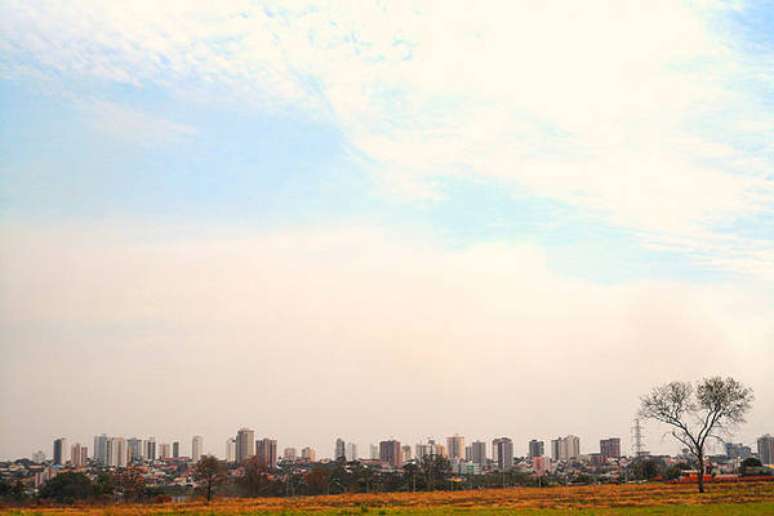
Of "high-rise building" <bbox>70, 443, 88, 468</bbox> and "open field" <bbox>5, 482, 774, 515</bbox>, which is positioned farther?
"high-rise building" <bbox>70, 443, 88, 468</bbox>

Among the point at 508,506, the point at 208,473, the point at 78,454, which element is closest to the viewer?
the point at 508,506

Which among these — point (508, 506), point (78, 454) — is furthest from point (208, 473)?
point (78, 454)

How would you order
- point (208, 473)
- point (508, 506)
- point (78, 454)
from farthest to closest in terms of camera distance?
point (78, 454), point (208, 473), point (508, 506)

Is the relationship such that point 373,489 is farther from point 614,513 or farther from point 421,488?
point 614,513

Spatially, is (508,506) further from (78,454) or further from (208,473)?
(78,454)

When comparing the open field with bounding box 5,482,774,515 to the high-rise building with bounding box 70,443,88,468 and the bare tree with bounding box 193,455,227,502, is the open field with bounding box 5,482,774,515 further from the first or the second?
the high-rise building with bounding box 70,443,88,468

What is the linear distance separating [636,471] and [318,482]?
53.9 metres

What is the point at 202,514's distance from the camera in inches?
1574

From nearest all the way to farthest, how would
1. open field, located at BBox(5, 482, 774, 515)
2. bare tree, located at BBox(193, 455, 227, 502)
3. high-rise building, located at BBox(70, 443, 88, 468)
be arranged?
open field, located at BBox(5, 482, 774, 515) → bare tree, located at BBox(193, 455, 227, 502) → high-rise building, located at BBox(70, 443, 88, 468)

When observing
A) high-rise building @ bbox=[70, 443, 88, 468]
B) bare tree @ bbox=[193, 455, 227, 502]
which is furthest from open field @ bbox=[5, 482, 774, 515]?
high-rise building @ bbox=[70, 443, 88, 468]

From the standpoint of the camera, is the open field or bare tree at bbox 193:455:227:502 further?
bare tree at bbox 193:455:227:502

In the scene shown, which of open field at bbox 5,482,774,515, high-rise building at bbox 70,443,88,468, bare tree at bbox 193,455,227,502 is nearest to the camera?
open field at bbox 5,482,774,515

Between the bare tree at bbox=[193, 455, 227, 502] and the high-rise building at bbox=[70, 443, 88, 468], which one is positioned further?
the high-rise building at bbox=[70, 443, 88, 468]

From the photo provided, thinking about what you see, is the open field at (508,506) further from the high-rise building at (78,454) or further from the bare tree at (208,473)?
the high-rise building at (78,454)
